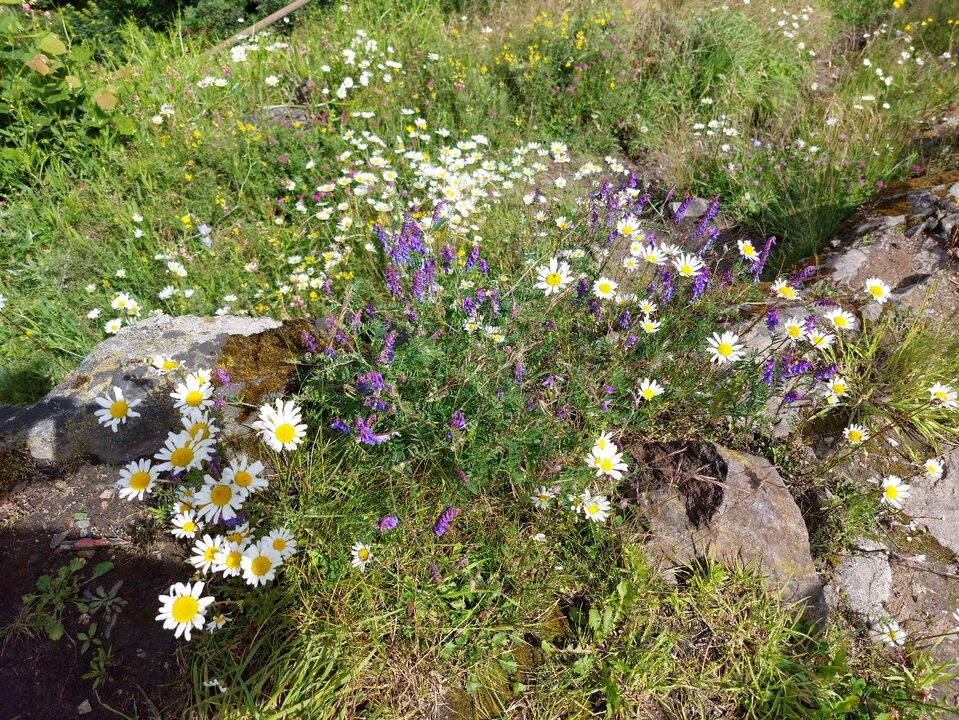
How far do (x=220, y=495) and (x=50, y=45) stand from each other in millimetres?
3821

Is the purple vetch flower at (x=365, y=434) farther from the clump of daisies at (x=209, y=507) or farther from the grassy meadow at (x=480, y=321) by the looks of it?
the clump of daisies at (x=209, y=507)

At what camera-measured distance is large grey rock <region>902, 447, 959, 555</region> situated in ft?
8.39

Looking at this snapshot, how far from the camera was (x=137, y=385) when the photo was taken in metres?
2.42

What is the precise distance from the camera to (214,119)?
14.6 ft

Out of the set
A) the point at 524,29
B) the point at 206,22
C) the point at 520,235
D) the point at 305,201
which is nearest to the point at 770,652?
the point at 520,235

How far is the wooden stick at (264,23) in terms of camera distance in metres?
5.64

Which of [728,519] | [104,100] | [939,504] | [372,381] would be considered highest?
[104,100]

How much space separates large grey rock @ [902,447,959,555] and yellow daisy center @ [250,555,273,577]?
2917 mm

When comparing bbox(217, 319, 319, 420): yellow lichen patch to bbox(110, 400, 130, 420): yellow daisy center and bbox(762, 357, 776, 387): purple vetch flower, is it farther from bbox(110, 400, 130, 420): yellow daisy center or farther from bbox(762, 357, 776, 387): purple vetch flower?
bbox(762, 357, 776, 387): purple vetch flower

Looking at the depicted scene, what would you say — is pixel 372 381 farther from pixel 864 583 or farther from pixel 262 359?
pixel 864 583

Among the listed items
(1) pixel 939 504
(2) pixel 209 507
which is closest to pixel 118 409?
(2) pixel 209 507

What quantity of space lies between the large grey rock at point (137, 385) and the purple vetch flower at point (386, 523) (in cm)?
81

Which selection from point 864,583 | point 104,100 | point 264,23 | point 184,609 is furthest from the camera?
point 264,23

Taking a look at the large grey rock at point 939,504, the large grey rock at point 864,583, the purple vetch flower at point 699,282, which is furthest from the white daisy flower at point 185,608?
the large grey rock at point 939,504
